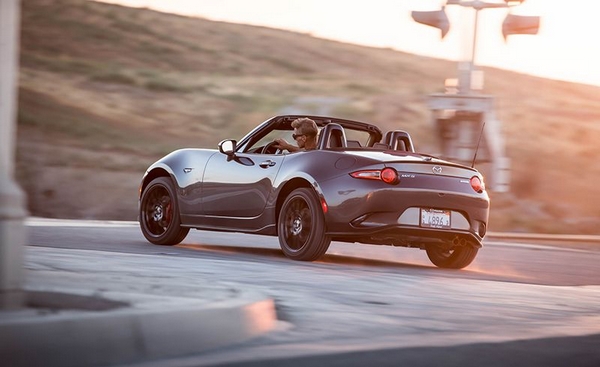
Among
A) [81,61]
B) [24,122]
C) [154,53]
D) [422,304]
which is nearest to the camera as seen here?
[422,304]

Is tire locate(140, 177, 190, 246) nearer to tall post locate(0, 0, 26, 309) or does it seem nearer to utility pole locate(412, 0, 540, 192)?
tall post locate(0, 0, 26, 309)

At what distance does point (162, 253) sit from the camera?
13273 millimetres

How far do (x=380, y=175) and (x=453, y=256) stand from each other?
1.92 meters

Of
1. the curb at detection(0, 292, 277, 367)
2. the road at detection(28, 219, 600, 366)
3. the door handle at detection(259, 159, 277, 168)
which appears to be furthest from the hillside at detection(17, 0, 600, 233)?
the curb at detection(0, 292, 277, 367)

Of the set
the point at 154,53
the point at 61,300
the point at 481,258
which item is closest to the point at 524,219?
the point at 481,258

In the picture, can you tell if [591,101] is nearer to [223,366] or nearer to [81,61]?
[81,61]

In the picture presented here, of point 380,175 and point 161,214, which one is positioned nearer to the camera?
point 380,175

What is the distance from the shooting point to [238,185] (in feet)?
45.7

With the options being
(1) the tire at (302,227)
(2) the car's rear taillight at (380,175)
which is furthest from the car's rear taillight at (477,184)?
(1) the tire at (302,227)

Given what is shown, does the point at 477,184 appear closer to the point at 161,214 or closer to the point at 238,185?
the point at 238,185

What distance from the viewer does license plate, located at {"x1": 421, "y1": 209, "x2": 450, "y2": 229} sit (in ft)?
41.6

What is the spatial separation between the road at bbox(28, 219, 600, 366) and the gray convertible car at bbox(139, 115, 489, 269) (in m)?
0.30

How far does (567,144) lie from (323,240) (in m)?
52.0

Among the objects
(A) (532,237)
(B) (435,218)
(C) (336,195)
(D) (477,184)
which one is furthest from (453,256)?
(A) (532,237)
